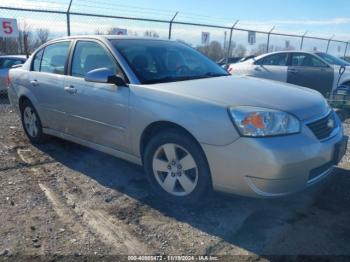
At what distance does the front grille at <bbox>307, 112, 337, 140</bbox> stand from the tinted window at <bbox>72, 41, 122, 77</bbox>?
6.79 feet

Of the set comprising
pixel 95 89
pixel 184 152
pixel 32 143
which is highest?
pixel 95 89

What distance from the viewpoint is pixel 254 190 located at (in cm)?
324

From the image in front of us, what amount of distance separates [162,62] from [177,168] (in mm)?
1339

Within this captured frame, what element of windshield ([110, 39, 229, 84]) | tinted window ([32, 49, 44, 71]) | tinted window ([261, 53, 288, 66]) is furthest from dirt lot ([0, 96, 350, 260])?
tinted window ([261, 53, 288, 66])

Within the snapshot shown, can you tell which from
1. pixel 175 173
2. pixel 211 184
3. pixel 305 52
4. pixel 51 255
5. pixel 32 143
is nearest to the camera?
pixel 51 255

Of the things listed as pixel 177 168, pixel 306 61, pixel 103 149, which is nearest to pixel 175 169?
pixel 177 168

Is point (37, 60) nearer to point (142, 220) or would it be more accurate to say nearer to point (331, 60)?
point (142, 220)

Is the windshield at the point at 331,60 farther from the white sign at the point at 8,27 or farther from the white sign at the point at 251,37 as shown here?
the white sign at the point at 8,27

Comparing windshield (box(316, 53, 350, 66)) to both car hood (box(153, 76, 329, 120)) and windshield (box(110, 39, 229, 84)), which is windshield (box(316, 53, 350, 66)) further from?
car hood (box(153, 76, 329, 120))

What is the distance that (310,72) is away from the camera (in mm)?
10156

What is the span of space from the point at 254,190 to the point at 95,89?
83.2 inches

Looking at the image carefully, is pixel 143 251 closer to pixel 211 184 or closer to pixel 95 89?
pixel 211 184

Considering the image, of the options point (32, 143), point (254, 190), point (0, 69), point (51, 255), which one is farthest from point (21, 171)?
point (0, 69)

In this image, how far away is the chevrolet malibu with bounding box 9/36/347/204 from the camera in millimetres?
3176
